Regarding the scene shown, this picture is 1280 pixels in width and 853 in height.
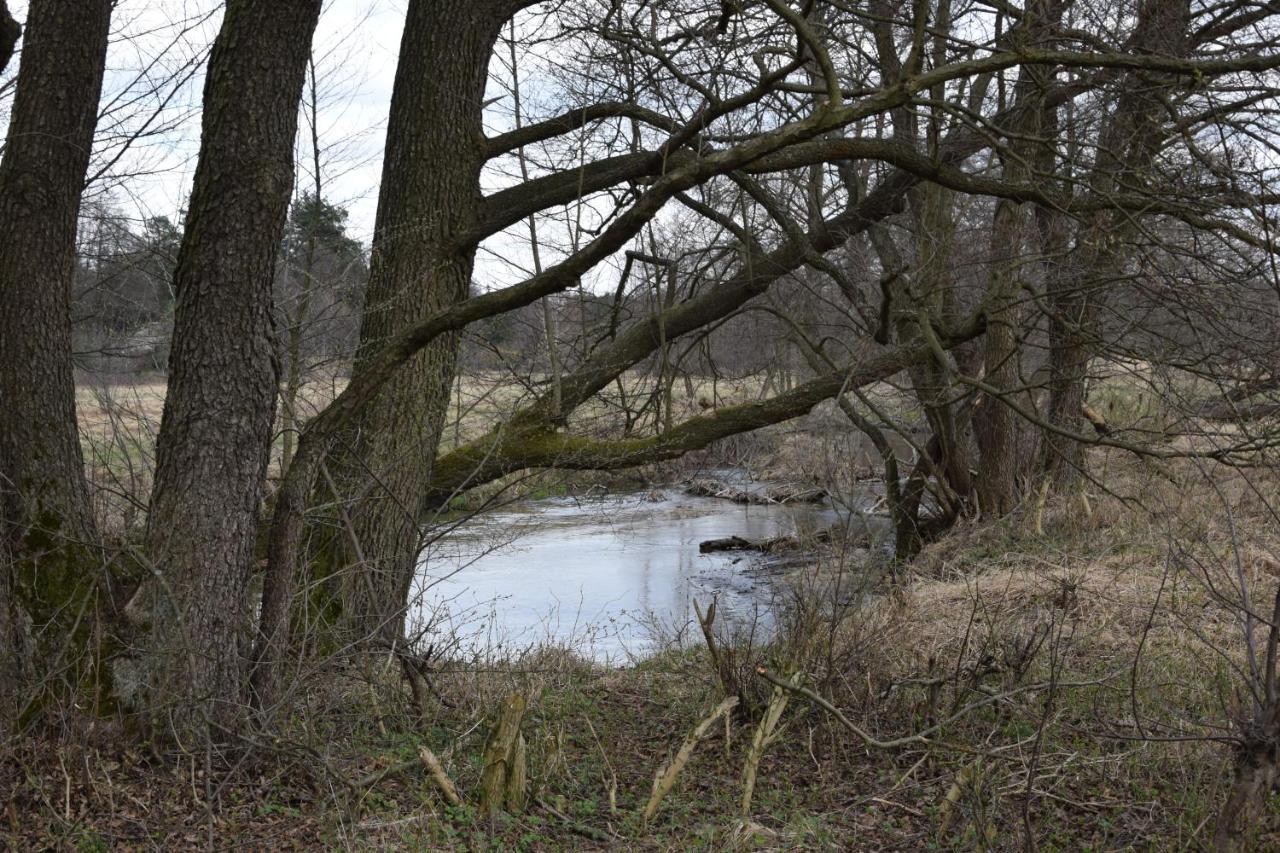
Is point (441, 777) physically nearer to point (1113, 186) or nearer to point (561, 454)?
point (561, 454)

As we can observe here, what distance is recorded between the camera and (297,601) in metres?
6.51

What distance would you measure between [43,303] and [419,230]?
2.56 m

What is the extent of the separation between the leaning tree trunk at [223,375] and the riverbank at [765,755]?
502 mm

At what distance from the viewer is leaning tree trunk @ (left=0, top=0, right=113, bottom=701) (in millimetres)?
5336

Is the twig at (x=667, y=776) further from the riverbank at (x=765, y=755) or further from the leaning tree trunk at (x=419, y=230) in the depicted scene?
the leaning tree trunk at (x=419, y=230)

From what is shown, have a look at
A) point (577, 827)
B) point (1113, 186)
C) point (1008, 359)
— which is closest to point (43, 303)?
point (577, 827)

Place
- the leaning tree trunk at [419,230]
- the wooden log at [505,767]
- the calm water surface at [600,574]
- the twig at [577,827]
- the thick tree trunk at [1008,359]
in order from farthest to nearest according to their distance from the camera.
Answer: the calm water surface at [600,574]
the thick tree trunk at [1008,359]
the leaning tree trunk at [419,230]
the wooden log at [505,767]
the twig at [577,827]

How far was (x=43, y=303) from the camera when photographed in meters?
5.54

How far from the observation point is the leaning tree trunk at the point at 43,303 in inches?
210

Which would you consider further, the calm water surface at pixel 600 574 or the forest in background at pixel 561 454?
the calm water surface at pixel 600 574

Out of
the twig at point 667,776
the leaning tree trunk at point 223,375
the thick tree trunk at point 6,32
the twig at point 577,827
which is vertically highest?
the thick tree trunk at point 6,32

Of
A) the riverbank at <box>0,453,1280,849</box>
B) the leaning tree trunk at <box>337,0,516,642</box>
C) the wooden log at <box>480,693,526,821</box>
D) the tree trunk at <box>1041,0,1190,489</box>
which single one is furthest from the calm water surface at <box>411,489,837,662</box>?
the wooden log at <box>480,693,526,821</box>

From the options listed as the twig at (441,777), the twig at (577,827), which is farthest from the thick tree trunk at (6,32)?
the twig at (577,827)

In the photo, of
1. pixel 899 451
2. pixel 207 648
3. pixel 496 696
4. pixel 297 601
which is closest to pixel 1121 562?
pixel 496 696
